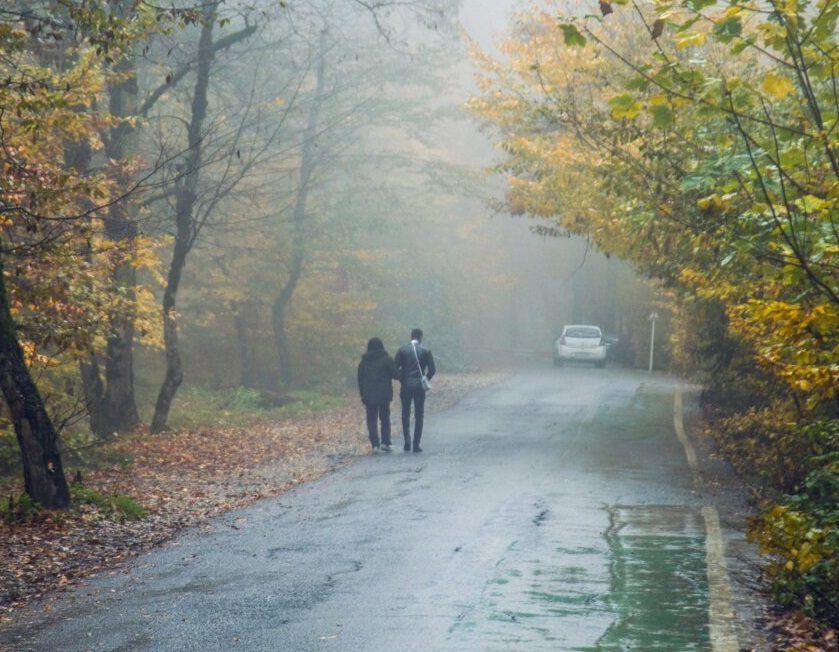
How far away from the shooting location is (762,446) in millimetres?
14930

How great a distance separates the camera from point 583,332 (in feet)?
163

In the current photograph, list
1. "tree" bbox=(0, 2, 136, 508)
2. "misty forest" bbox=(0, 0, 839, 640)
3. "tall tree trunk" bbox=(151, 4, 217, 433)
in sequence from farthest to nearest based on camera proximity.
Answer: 1. "tall tree trunk" bbox=(151, 4, 217, 433)
2. "tree" bbox=(0, 2, 136, 508)
3. "misty forest" bbox=(0, 0, 839, 640)

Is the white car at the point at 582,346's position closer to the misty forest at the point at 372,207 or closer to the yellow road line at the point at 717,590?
the misty forest at the point at 372,207

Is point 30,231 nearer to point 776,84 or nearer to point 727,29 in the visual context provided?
point 727,29

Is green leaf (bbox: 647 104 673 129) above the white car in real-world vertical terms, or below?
above

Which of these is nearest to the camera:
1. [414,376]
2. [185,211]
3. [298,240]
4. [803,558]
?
[803,558]

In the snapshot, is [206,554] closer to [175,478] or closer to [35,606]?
[35,606]

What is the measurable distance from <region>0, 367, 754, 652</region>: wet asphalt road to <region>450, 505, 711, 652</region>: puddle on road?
24 millimetres

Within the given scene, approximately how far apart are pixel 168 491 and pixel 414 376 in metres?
5.05

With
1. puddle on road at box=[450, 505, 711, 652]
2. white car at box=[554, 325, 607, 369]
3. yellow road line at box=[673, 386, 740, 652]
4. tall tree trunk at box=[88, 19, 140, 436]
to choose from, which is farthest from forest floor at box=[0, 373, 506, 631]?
white car at box=[554, 325, 607, 369]

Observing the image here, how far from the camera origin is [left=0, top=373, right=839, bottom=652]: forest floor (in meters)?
9.34

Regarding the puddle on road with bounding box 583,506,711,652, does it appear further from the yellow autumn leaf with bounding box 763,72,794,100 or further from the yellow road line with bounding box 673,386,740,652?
the yellow autumn leaf with bounding box 763,72,794,100

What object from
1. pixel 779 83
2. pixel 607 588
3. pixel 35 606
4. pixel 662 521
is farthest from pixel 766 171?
pixel 35 606

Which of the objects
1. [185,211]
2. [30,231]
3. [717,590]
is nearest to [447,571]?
[717,590]
